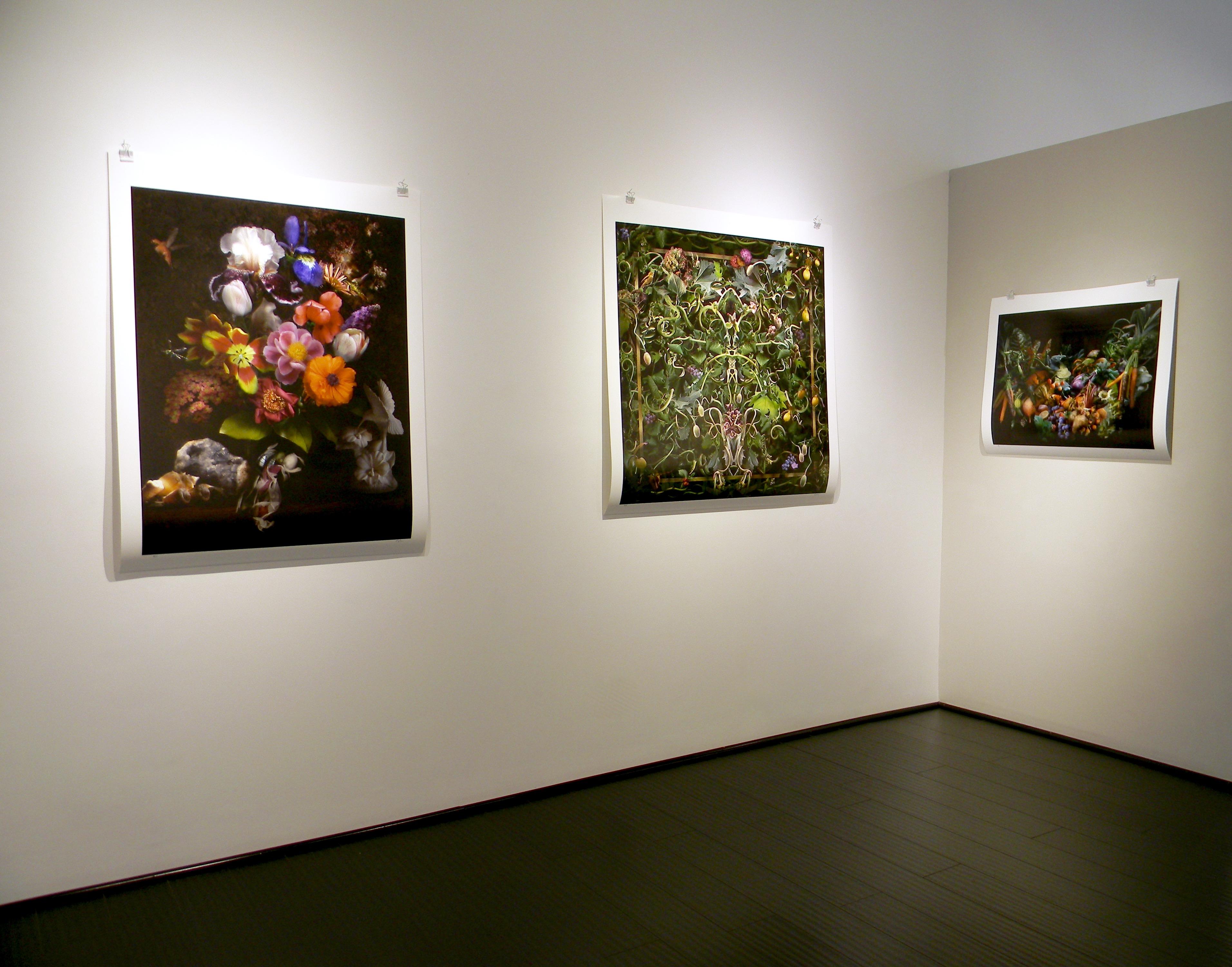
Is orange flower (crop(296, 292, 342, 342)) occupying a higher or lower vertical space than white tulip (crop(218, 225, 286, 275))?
lower

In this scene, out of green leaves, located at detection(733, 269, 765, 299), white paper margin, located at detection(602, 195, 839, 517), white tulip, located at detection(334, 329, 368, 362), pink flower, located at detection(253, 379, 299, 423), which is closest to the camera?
pink flower, located at detection(253, 379, 299, 423)

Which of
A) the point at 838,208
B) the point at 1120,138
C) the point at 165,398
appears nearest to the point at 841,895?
the point at 165,398

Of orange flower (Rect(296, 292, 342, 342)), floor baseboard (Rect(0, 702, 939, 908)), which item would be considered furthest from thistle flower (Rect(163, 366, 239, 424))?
floor baseboard (Rect(0, 702, 939, 908))

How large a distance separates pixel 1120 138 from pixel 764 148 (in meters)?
1.49

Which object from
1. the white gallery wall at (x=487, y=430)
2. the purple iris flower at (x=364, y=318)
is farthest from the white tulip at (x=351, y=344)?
the white gallery wall at (x=487, y=430)

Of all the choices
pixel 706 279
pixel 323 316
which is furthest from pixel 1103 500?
pixel 323 316

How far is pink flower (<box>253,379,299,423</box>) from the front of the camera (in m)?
3.25

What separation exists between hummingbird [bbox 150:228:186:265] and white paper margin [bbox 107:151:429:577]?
7 centimetres

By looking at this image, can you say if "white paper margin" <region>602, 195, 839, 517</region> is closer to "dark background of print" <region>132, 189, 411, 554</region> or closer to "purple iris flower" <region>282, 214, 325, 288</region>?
"dark background of print" <region>132, 189, 411, 554</region>

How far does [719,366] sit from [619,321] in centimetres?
52

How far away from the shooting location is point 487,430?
3.74 metres

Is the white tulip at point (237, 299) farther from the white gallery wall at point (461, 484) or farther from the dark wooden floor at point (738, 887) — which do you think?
the dark wooden floor at point (738, 887)

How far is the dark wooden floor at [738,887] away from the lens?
2770 millimetres

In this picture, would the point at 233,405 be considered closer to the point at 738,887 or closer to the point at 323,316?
the point at 323,316
